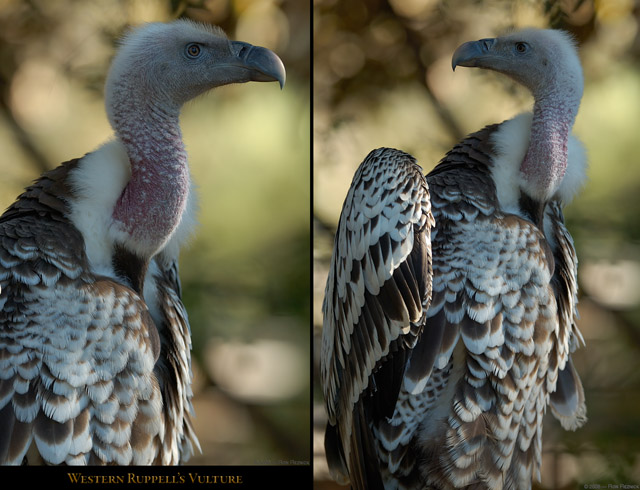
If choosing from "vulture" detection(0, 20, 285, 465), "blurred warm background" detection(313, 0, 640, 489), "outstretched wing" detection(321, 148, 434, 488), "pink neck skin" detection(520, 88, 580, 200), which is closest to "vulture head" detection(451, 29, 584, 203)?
"pink neck skin" detection(520, 88, 580, 200)

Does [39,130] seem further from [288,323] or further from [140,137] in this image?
[288,323]

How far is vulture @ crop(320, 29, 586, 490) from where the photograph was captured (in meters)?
2.00

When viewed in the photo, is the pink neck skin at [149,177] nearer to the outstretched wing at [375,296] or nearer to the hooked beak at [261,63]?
the hooked beak at [261,63]

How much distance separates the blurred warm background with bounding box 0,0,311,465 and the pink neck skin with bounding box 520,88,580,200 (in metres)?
0.69

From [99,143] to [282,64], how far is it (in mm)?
575

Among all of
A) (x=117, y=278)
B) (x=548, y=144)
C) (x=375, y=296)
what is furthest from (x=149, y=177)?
(x=548, y=144)

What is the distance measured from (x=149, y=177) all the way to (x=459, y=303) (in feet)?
3.05

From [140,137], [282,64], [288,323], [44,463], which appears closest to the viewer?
[44,463]

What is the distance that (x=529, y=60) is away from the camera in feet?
7.35

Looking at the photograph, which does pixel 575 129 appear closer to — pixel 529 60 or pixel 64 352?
pixel 529 60

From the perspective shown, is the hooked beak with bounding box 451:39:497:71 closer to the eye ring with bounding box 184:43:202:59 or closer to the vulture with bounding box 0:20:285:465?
the vulture with bounding box 0:20:285:465

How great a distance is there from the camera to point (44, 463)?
1908 millimetres

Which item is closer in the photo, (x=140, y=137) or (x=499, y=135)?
(x=140, y=137)

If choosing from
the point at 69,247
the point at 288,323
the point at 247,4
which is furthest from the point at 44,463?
the point at 247,4
